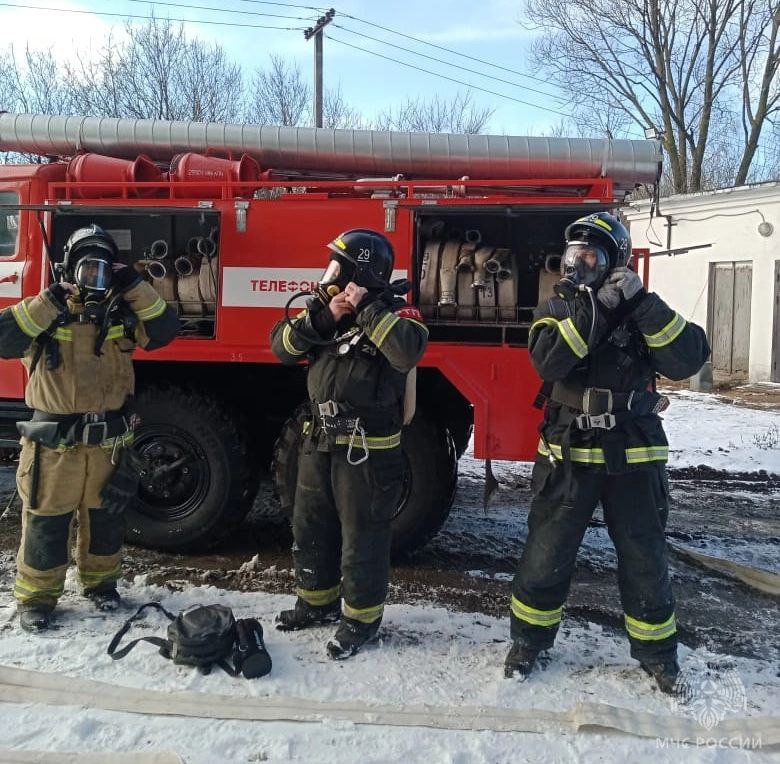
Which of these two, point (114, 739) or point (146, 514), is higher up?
point (146, 514)

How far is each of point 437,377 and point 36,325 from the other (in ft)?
7.29

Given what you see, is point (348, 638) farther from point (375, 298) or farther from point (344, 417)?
point (375, 298)

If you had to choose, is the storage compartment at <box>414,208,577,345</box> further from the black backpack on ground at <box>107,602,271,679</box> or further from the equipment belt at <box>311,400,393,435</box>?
the black backpack on ground at <box>107,602,271,679</box>

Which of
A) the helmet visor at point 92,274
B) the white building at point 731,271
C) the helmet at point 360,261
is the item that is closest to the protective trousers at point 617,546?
the helmet at point 360,261

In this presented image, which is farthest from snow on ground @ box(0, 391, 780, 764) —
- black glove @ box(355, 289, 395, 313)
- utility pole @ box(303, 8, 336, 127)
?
utility pole @ box(303, 8, 336, 127)

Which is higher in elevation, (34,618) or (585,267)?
(585,267)

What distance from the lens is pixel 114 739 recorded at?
8.32 feet

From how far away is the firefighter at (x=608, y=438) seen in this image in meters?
2.92

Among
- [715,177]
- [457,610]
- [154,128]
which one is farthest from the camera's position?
[715,177]

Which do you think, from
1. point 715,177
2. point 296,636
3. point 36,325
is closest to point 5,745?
point 296,636

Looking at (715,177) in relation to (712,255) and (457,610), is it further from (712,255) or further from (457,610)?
(457,610)

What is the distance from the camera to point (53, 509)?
339 cm

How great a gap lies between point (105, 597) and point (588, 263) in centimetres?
284

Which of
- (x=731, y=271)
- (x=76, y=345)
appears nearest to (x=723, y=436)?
(x=731, y=271)
